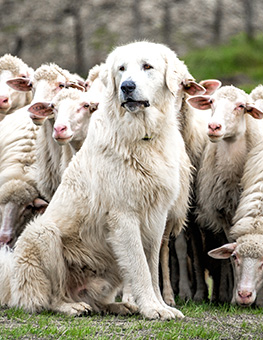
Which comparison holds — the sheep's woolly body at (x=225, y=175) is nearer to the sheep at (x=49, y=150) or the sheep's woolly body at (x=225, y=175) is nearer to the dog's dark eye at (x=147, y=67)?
the sheep at (x=49, y=150)

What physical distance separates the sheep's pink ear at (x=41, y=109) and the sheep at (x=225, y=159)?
4.99ft

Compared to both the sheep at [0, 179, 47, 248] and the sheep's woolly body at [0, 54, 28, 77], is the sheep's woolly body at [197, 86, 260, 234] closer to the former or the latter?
the sheep at [0, 179, 47, 248]

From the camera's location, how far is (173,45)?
2209cm

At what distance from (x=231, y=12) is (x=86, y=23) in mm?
4400

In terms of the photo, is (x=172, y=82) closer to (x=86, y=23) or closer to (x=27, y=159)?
(x=27, y=159)

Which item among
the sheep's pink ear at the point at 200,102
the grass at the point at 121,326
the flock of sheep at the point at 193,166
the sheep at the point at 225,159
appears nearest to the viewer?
the grass at the point at 121,326

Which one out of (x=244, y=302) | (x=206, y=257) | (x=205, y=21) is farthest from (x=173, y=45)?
(x=244, y=302)

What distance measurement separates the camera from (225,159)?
8.28 metres

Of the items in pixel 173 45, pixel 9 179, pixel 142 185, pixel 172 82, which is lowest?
pixel 173 45

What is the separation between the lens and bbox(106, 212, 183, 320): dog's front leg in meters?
6.12

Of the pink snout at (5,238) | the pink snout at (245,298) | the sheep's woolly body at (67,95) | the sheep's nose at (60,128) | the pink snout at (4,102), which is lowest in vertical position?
the pink snout at (245,298)

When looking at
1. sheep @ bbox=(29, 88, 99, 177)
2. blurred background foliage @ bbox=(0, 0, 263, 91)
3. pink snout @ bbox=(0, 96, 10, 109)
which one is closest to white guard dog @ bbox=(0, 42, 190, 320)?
sheep @ bbox=(29, 88, 99, 177)

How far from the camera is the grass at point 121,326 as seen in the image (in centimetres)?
539

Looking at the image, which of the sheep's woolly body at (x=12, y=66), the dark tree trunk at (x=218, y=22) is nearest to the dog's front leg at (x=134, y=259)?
the sheep's woolly body at (x=12, y=66)
